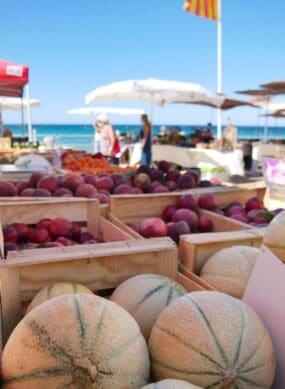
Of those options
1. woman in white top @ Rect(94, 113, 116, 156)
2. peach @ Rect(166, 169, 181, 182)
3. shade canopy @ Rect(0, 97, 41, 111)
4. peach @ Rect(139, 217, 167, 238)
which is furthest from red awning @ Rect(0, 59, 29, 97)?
shade canopy @ Rect(0, 97, 41, 111)

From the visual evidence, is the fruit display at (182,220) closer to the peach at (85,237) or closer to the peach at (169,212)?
the peach at (169,212)

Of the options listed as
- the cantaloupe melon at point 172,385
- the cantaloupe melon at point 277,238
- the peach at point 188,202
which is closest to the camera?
the cantaloupe melon at point 172,385

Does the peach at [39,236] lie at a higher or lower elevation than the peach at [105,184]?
lower

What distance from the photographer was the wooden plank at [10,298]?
138cm

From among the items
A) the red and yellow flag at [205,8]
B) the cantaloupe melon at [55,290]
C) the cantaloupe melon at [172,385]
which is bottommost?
the cantaloupe melon at [172,385]

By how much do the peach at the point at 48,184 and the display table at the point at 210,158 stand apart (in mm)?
8526

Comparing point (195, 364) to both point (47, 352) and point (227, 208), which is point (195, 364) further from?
point (227, 208)

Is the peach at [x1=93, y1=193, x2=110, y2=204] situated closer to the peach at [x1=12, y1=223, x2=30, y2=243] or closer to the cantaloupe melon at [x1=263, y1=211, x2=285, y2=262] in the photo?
the peach at [x1=12, y1=223, x2=30, y2=243]

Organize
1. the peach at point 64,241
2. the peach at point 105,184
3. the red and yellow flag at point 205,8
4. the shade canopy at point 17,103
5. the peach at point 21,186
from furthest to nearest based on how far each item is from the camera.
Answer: the shade canopy at point 17,103
the red and yellow flag at point 205,8
the peach at point 105,184
the peach at point 21,186
the peach at point 64,241

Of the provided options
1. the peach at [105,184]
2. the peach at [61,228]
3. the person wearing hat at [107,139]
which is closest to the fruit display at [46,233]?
the peach at [61,228]

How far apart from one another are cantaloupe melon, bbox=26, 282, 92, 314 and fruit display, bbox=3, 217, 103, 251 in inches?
33.6

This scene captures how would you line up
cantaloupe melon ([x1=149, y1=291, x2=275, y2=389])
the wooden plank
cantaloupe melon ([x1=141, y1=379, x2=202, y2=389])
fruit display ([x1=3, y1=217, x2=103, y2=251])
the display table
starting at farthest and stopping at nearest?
the display table < fruit display ([x1=3, y1=217, x2=103, y2=251]) < the wooden plank < cantaloupe melon ([x1=149, y1=291, x2=275, y2=389]) < cantaloupe melon ([x1=141, y1=379, x2=202, y2=389])

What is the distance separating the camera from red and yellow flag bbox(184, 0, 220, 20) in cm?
1194

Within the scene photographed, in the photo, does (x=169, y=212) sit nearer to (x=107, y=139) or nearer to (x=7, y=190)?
(x=7, y=190)
